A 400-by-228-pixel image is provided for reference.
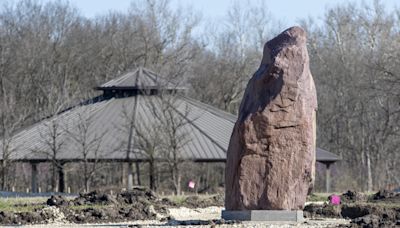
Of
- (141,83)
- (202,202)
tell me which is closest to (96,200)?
(202,202)

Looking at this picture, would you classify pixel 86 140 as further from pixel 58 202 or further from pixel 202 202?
pixel 58 202

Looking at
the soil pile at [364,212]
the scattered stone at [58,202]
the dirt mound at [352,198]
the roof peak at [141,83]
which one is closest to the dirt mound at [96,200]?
the scattered stone at [58,202]

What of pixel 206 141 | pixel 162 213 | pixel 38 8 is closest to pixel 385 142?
pixel 206 141

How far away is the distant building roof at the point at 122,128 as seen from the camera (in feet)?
150

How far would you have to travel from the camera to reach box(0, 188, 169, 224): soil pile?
81.4 ft

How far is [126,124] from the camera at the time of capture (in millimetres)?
48781

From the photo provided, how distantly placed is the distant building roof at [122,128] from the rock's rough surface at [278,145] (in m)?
22.6

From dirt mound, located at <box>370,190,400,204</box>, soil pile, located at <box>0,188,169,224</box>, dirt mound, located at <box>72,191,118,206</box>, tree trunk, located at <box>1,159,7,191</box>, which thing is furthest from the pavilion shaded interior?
soil pile, located at <box>0,188,169,224</box>

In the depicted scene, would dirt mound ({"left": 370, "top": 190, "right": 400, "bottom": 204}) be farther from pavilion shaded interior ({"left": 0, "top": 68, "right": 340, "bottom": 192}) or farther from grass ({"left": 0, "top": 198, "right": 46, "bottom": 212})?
pavilion shaded interior ({"left": 0, "top": 68, "right": 340, "bottom": 192})

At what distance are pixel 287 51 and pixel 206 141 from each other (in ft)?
82.2

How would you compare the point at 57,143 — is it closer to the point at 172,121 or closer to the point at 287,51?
the point at 172,121

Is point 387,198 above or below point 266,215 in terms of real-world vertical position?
above

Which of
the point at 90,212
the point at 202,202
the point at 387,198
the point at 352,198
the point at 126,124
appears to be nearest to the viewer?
the point at 90,212

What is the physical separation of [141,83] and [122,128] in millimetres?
2798
